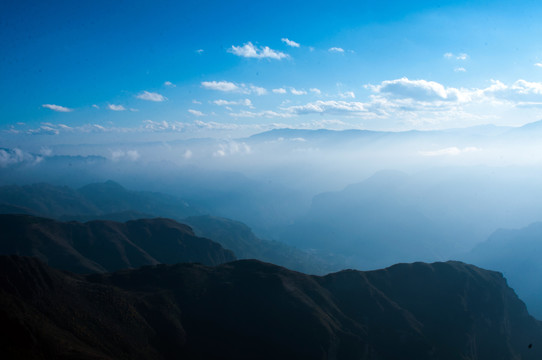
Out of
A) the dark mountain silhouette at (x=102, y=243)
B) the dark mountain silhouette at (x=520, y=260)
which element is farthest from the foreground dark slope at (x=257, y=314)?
the dark mountain silhouette at (x=520, y=260)

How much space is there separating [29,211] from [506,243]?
273 meters

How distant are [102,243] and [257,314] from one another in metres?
77.2

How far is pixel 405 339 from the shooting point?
53938 millimetres

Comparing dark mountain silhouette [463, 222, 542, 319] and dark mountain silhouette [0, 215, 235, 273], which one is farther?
dark mountain silhouette [463, 222, 542, 319]

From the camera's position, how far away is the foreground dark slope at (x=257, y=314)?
132 feet

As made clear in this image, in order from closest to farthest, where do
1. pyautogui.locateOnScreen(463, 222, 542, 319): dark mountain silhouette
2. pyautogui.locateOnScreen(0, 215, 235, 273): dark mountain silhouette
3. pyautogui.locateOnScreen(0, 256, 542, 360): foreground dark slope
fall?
pyautogui.locateOnScreen(0, 256, 542, 360): foreground dark slope < pyautogui.locateOnScreen(0, 215, 235, 273): dark mountain silhouette < pyautogui.locateOnScreen(463, 222, 542, 319): dark mountain silhouette

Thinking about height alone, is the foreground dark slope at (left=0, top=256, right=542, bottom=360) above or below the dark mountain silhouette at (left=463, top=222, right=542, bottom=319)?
above

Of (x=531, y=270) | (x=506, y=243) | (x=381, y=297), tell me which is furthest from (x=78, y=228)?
(x=506, y=243)

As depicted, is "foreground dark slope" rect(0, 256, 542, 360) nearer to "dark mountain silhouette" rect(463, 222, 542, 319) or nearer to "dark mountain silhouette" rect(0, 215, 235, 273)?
"dark mountain silhouette" rect(0, 215, 235, 273)

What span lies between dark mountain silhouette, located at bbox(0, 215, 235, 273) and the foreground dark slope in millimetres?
46789

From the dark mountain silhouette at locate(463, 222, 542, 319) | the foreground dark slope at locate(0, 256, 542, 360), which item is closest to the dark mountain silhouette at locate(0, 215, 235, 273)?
the foreground dark slope at locate(0, 256, 542, 360)

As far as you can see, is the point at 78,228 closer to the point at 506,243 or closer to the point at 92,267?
the point at 92,267

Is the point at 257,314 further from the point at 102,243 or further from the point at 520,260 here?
the point at 520,260

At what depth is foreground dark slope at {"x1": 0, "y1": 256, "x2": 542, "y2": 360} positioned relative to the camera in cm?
4025
